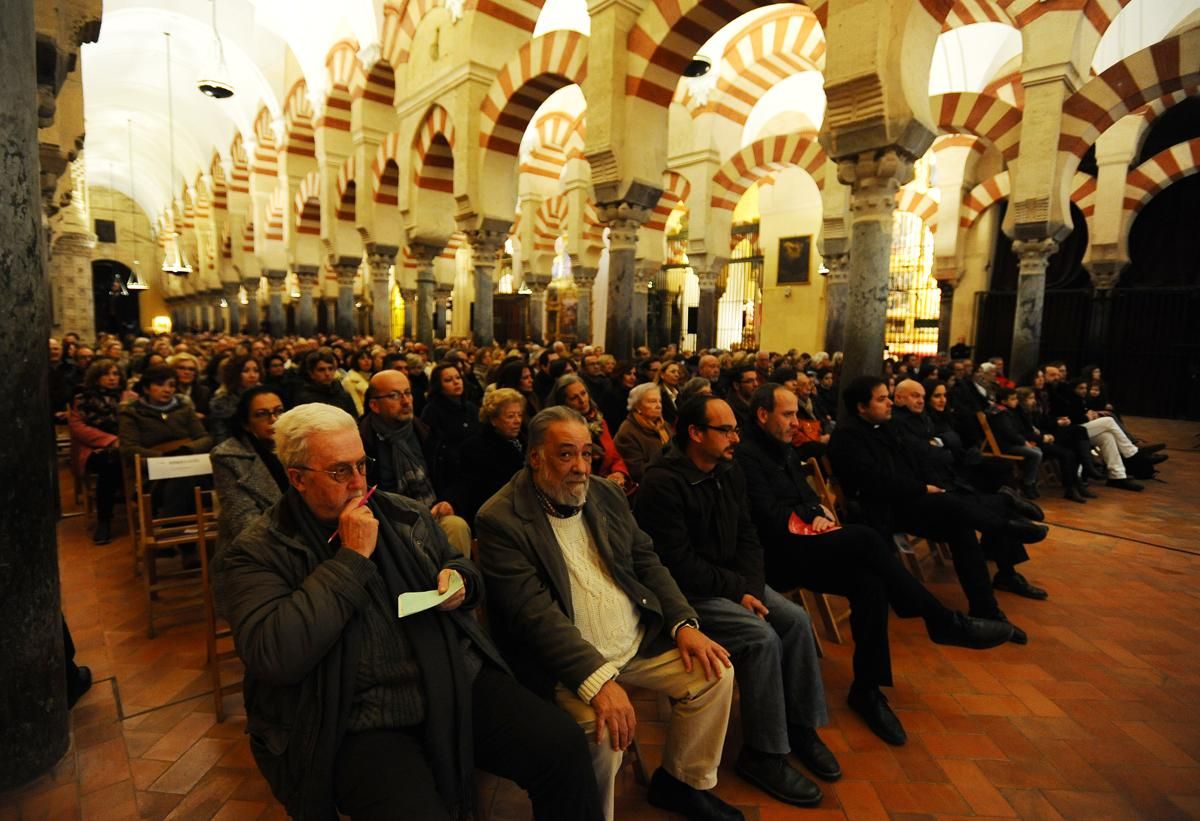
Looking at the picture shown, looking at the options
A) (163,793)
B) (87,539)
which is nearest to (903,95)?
(163,793)

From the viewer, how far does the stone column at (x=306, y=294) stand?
1694 centimetres

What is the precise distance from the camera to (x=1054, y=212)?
7.86 metres

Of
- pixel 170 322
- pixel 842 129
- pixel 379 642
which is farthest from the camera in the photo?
pixel 170 322

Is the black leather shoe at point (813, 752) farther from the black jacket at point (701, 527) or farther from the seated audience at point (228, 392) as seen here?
the seated audience at point (228, 392)

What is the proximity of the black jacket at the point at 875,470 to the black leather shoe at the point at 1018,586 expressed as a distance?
927 mm

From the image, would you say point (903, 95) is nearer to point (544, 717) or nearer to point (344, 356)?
point (544, 717)

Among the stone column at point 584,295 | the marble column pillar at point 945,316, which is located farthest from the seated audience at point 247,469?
the marble column pillar at point 945,316

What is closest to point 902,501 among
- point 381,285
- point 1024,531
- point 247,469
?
point 1024,531

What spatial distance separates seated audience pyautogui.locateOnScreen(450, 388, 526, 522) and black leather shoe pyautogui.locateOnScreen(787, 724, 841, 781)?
1.57 metres

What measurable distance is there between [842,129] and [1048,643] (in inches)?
150

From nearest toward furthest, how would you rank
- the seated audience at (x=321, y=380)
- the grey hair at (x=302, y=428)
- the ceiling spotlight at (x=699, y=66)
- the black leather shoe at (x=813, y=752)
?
1. the grey hair at (x=302, y=428)
2. the black leather shoe at (x=813, y=752)
3. the seated audience at (x=321, y=380)
4. the ceiling spotlight at (x=699, y=66)

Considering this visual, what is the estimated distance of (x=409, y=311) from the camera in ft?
80.1

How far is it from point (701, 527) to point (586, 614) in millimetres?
611

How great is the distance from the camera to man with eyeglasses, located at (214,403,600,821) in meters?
1.37
